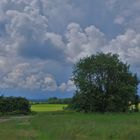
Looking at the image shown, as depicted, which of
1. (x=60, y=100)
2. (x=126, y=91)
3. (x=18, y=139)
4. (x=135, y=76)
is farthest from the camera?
(x=60, y=100)

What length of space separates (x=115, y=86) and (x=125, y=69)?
574 centimetres

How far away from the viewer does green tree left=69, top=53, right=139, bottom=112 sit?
113m

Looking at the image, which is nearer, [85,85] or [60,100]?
[85,85]

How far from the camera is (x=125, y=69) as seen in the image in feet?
381

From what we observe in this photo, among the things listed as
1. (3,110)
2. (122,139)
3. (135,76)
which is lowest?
(122,139)

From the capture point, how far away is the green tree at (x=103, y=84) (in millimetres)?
112688

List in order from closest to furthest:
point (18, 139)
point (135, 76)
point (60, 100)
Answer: point (18, 139) < point (135, 76) < point (60, 100)

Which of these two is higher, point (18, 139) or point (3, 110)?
point (3, 110)

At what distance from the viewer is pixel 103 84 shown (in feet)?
369

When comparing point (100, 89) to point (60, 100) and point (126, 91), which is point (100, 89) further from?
point (60, 100)

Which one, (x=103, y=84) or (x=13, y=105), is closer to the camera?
A: (x=103, y=84)

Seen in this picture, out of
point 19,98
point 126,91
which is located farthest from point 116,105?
point 19,98

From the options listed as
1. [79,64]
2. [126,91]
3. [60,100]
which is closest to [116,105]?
[126,91]

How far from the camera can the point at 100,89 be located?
114 metres
